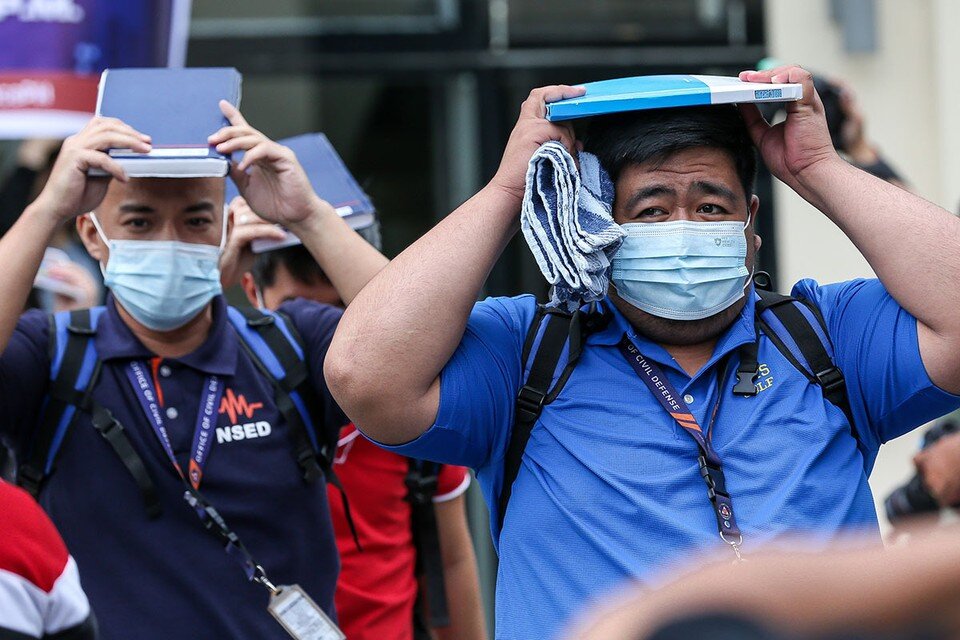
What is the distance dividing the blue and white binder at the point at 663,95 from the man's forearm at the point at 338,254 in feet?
2.93

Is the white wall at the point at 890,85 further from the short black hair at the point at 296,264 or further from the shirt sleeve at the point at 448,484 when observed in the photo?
the short black hair at the point at 296,264

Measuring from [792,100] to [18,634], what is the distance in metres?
1.78

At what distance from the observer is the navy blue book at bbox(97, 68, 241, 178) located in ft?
11.1

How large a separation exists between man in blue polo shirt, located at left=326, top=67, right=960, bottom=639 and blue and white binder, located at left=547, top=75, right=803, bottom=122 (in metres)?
0.05

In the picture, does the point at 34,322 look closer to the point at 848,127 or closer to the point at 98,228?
the point at 98,228

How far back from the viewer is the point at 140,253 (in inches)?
140

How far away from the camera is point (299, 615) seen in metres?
3.36

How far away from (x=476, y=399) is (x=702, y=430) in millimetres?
433

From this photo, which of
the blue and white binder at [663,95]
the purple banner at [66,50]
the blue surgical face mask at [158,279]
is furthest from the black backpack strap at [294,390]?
the purple banner at [66,50]

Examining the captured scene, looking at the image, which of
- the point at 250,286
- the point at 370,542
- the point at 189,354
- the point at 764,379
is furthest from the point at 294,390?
the point at 764,379

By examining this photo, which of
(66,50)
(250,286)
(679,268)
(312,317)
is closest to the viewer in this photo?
(679,268)

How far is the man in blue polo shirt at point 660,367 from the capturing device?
8.68ft

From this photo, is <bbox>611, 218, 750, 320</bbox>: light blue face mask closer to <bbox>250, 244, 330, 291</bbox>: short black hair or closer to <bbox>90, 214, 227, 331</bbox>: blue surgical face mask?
<bbox>90, 214, 227, 331</bbox>: blue surgical face mask

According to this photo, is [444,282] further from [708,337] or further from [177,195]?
[177,195]
